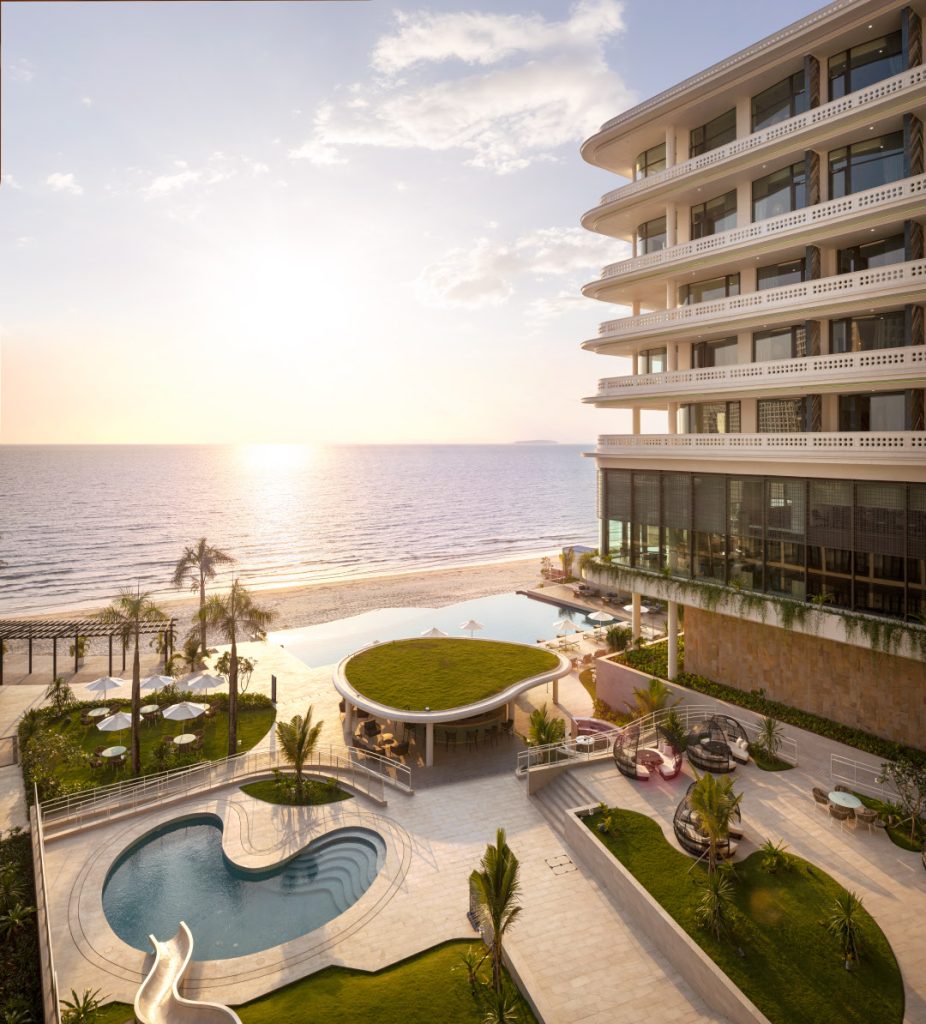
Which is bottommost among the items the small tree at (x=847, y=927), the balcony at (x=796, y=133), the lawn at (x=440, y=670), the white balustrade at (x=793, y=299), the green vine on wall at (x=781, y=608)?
the small tree at (x=847, y=927)

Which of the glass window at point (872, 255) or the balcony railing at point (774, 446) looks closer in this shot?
the balcony railing at point (774, 446)

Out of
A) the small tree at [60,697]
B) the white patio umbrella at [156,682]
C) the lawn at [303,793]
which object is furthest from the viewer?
the small tree at [60,697]

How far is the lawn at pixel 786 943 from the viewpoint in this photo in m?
12.6

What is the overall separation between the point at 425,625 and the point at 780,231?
35.6 meters

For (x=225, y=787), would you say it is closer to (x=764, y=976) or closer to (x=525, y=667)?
(x=525, y=667)

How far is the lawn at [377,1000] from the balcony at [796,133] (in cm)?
2715

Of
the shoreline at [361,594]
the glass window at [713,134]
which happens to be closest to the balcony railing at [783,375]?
the glass window at [713,134]

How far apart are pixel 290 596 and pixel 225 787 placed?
39.1 meters

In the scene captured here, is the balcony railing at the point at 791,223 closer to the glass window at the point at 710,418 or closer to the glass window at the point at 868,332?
the glass window at the point at 868,332

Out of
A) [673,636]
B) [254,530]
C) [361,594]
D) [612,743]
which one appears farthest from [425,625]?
[254,530]

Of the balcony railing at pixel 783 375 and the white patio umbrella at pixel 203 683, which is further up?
the balcony railing at pixel 783 375

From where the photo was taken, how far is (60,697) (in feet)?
102

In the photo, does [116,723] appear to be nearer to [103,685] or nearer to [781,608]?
[103,685]

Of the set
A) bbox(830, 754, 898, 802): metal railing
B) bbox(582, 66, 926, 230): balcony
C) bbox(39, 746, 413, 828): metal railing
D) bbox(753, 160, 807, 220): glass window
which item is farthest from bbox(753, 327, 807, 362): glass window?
bbox(39, 746, 413, 828): metal railing
